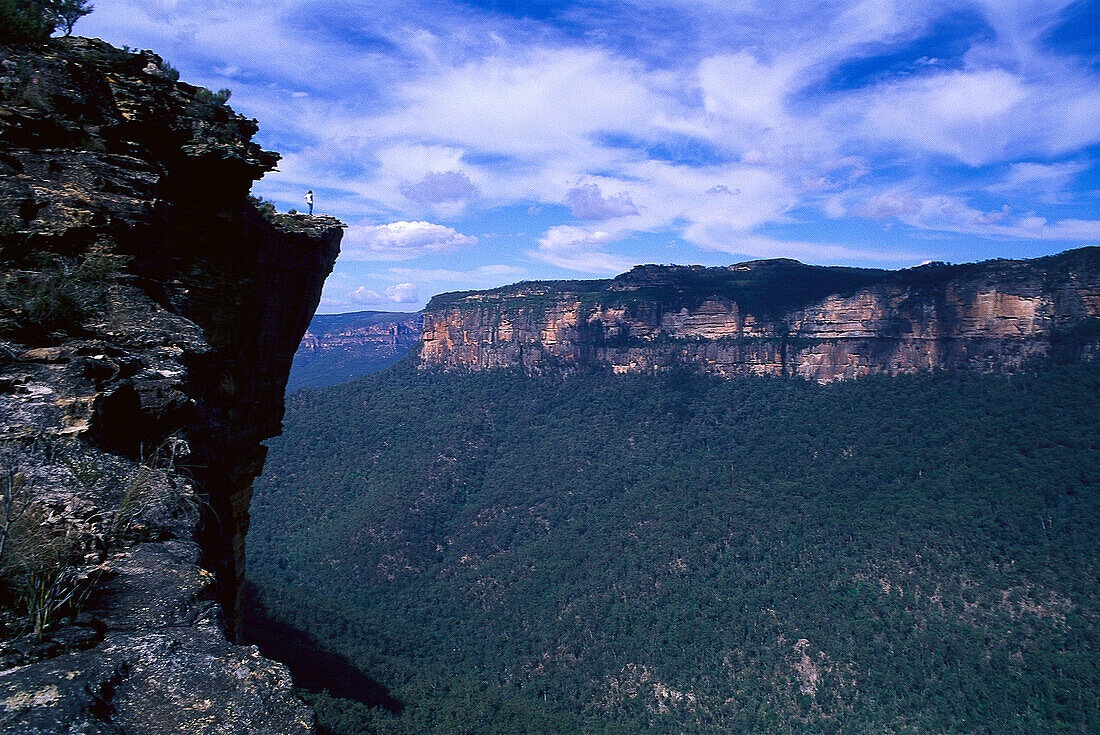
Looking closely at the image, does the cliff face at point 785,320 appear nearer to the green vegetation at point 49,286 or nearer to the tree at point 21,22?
the green vegetation at point 49,286

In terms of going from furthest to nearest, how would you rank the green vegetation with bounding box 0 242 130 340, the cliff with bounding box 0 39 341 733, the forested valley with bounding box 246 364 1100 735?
the forested valley with bounding box 246 364 1100 735, the green vegetation with bounding box 0 242 130 340, the cliff with bounding box 0 39 341 733

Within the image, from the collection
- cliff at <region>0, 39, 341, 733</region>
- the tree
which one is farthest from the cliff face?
the tree

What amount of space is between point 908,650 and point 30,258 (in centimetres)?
4971

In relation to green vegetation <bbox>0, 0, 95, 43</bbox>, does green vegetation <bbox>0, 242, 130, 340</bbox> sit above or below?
below

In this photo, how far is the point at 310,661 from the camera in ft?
101

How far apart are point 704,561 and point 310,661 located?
118 ft

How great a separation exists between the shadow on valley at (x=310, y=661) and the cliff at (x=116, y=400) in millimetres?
23813

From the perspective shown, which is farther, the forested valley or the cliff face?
the cliff face

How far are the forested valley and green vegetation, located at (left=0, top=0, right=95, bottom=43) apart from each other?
2331cm

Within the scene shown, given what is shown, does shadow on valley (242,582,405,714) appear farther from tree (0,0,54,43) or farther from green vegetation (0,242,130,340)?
green vegetation (0,242,130,340)

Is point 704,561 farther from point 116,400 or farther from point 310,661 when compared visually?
point 116,400

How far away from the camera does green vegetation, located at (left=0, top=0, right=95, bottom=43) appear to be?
813 centimetres

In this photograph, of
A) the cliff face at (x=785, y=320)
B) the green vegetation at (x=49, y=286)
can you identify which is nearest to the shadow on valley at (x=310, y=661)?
the green vegetation at (x=49, y=286)

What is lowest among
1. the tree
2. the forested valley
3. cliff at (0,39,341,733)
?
the forested valley
